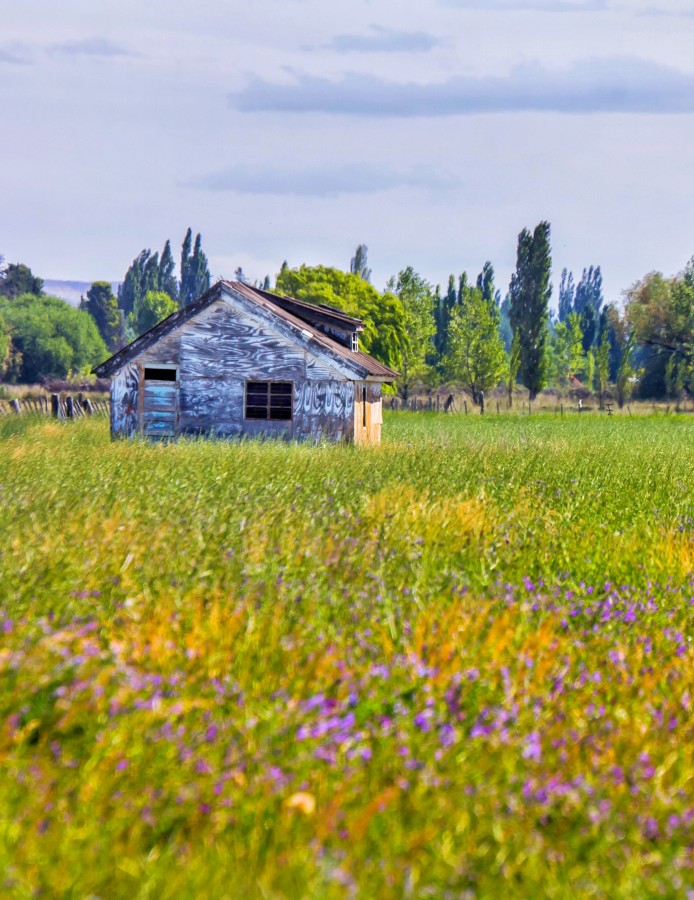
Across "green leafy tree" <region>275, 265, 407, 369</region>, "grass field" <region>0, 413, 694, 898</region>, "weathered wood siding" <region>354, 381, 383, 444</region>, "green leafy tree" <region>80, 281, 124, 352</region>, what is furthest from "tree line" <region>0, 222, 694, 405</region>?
"grass field" <region>0, 413, 694, 898</region>

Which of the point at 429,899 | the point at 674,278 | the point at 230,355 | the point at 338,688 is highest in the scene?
the point at 674,278

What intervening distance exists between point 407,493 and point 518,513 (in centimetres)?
134

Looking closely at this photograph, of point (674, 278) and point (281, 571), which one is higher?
point (674, 278)

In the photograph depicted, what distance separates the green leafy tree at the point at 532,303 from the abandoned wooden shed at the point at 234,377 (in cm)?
4432

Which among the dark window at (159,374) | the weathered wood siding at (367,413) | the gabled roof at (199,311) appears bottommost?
the weathered wood siding at (367,413)

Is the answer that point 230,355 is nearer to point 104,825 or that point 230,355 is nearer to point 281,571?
point 281,571

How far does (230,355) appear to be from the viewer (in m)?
22.8

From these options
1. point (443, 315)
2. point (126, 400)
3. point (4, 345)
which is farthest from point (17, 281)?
point (126, 400)

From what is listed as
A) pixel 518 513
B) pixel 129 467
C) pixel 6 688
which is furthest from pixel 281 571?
pixel 129 467

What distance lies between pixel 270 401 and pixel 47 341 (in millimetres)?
61601

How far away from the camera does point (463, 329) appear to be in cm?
6228

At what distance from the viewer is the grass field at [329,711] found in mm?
3566

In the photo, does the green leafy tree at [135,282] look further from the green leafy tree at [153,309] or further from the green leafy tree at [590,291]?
the green leafy tree at [590,291]

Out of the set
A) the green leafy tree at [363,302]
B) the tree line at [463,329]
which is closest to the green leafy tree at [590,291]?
the tree line at [463,329]
